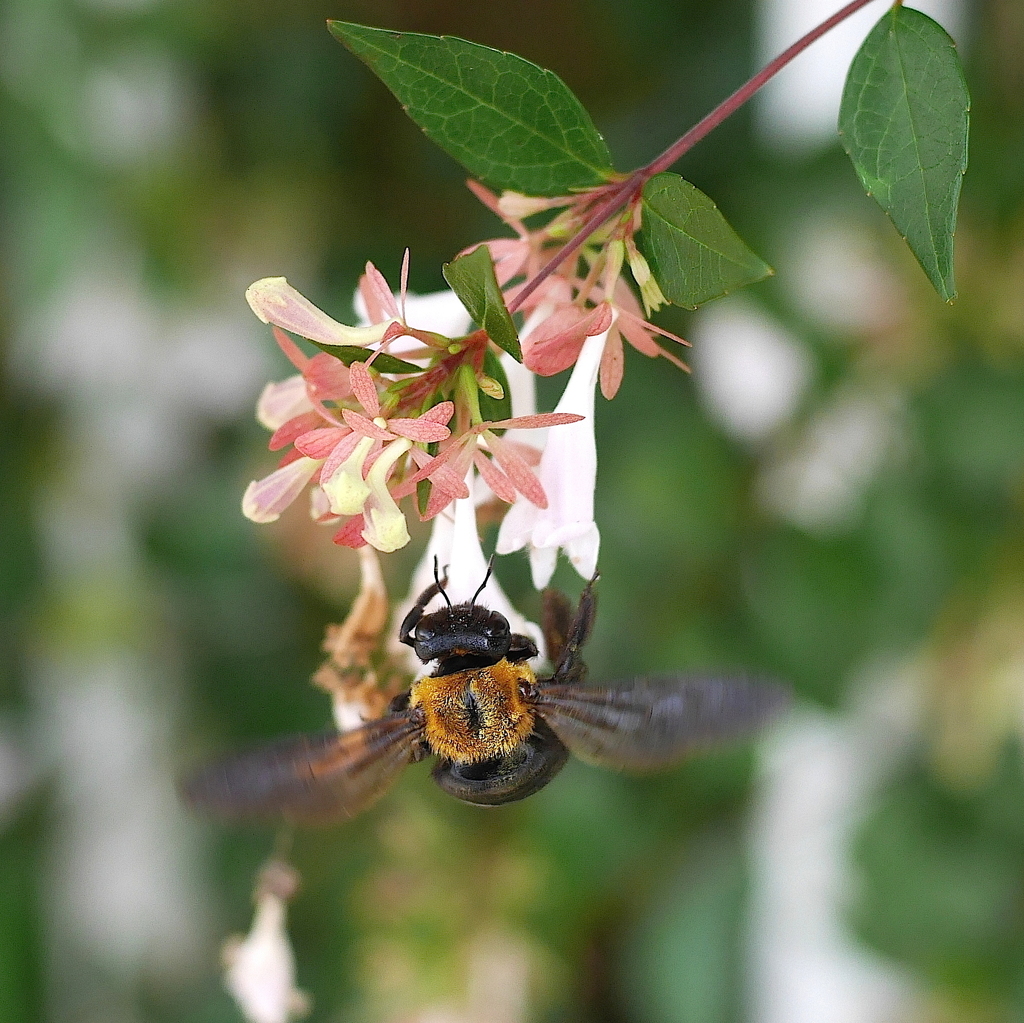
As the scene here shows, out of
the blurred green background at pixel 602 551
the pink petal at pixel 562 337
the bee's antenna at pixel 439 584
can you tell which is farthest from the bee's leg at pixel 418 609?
the blurred green background at pixel 602 551

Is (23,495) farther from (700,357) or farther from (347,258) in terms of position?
(700,357)

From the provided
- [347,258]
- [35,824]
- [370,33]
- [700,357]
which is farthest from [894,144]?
[35,824]

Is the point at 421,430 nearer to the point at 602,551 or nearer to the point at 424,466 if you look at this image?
the point at 424,466

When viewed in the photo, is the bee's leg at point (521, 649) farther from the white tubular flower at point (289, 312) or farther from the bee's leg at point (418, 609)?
the white tubular flower at point (289, 312)

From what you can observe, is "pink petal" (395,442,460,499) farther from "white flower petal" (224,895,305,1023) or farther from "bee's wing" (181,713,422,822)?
"white flower petal" (224,895,305,1023)

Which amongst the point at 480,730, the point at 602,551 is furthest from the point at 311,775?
the point at 602,551

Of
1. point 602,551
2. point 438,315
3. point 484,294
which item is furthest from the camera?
point 602,551
